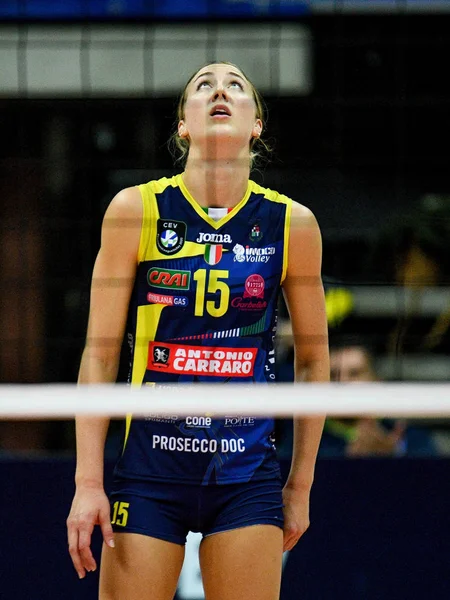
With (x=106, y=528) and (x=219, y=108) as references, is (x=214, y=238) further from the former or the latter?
(x=106, y=528)

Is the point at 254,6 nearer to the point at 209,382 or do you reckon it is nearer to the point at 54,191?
the point at 54,191

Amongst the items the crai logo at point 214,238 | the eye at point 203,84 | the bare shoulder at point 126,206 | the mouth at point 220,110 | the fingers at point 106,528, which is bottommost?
the fingers at point 106,528

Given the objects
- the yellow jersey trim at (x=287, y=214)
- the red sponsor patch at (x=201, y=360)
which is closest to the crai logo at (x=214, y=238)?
the yellow jersey trim at (x=287, y=214)

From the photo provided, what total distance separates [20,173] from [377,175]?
1235 millimetres

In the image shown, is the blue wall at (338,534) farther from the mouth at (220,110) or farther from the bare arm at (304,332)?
the mouth at (220,110)

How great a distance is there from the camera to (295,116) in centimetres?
379

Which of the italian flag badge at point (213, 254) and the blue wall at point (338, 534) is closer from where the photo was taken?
the italian flag badge at point (213, 254)

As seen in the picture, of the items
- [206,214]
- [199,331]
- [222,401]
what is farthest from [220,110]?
[222,401]

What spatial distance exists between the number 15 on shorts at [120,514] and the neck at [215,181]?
65cm

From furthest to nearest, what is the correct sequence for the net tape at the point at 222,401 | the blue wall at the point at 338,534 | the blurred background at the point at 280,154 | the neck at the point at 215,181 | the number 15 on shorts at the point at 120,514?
the blurred background at the point at 280,154 < the blue wall at the point at 338,534 < the neck at the point at 215,181 < the number 15 on shorts at the point at 120,514 < the net tape at the point at 222,401

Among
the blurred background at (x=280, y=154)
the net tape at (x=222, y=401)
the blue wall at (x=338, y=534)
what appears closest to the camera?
the net tape at (x=222, y=401)

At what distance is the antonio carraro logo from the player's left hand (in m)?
0.58

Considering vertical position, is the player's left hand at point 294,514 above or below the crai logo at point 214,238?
below

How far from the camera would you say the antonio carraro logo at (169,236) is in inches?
92.5
